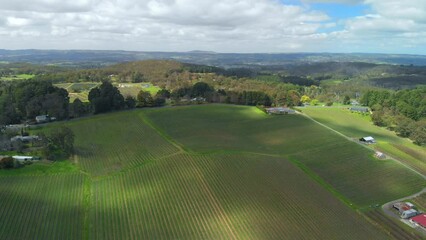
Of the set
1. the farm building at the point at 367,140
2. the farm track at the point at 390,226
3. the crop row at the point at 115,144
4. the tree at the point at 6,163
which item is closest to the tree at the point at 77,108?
the crop row at the point at 115,144

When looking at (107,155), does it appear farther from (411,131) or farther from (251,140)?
(411,131)

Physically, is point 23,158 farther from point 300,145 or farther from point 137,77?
point 137,77

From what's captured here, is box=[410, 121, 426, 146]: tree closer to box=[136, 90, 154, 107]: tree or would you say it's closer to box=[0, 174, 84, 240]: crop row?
box=[136, 90, 154, 107]: tree

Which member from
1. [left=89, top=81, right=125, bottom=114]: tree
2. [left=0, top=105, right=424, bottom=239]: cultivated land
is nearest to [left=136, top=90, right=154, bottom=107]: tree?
[left=89, top=81, right=125, bottom=114]: tree

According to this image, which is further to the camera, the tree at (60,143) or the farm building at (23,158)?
the tree at (60,143)

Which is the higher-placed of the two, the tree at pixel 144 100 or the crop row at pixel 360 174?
the tree at pixel 144 100

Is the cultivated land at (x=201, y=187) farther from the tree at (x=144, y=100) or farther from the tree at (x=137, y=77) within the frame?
the tree at (x=137, y=77)

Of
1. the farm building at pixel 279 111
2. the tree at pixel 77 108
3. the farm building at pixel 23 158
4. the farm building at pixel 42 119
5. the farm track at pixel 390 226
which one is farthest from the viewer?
the farm building at pixel 279 111

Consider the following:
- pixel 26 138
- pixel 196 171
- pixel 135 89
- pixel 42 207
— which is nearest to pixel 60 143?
pixel 26 138
